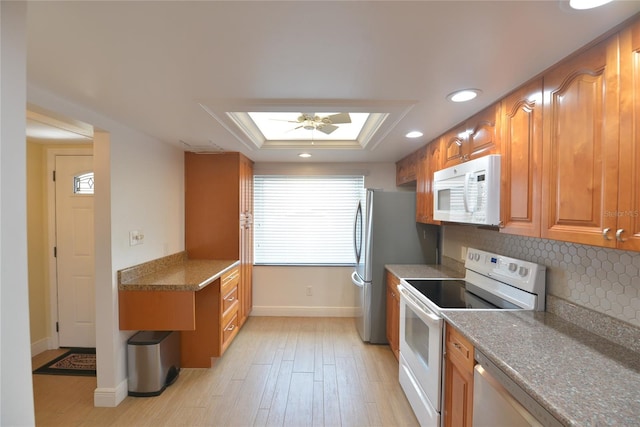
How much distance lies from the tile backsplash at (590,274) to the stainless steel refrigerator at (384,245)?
3.73ft

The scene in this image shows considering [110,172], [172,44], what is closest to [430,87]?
[172,44]

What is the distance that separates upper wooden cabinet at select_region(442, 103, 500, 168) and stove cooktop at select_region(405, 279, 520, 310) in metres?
1.00

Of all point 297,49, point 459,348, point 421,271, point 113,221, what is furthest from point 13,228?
point 421,271

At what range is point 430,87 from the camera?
4.99 feet

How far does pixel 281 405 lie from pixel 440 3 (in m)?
2.65

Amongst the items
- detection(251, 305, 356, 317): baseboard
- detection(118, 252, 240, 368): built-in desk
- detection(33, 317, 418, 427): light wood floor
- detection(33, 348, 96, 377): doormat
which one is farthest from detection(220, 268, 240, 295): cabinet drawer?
detection(33, 348, 96, 377): doormat

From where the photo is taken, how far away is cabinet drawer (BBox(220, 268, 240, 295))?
2752 millimetres

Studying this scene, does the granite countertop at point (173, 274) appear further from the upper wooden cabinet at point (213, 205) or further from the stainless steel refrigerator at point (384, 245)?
the stainless steel refrigerator at point (384, 245)

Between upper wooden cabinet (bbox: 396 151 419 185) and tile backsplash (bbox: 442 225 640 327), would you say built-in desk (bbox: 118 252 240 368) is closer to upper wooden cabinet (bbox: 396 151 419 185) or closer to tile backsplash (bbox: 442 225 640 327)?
upper wooden cabinet (bbox: 396 151 419 185)

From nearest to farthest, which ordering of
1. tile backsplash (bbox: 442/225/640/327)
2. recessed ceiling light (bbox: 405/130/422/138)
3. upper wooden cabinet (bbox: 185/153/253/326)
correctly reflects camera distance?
tile backsplash (bbox: 442/225/640/327) → recessed ceiling light (bbox: 405/130/422/138) → upper wooden cabinet (bbox: 185/153/253/326)

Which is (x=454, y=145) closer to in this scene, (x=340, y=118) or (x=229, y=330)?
(x=340, y=118)

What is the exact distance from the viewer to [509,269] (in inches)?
72.3

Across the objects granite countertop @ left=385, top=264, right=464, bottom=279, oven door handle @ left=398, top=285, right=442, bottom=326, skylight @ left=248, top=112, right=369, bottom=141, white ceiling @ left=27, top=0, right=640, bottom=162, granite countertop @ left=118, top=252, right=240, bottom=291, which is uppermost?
skylight @ left=248, top=112, right=369, bottom=141

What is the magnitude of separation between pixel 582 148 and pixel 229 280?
115 inches
